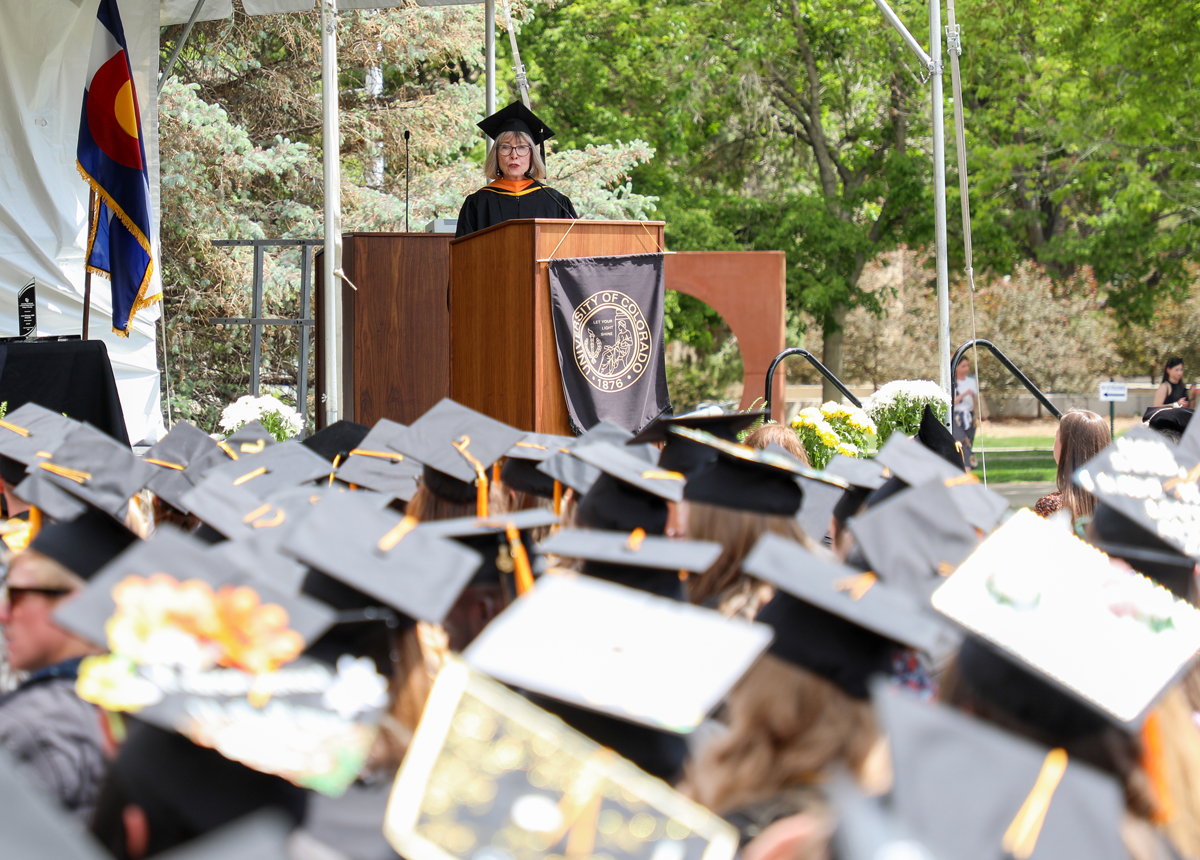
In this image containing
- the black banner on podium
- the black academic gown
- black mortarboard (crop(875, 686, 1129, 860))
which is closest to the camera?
black mortarboard (crop(875, 686, 1129, 860))

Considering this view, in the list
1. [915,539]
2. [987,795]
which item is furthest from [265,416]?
[987,795]

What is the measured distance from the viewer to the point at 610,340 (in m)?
4.69

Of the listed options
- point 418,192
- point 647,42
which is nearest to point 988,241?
point 647,42

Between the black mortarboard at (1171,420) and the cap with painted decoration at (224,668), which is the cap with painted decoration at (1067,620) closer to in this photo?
the cap with painted decoration at (224,668)

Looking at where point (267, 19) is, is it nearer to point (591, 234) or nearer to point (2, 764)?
point (591, 234)

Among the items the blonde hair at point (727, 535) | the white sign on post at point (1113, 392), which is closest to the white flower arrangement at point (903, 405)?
the blonde hair at point (727, 535)

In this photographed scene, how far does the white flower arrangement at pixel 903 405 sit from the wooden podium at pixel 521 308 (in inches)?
59.9

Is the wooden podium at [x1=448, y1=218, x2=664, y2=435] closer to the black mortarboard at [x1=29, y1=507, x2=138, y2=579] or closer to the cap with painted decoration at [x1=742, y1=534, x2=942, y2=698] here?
the black mortarboard at [x1=29, y1=507, x2=138, y2=579]

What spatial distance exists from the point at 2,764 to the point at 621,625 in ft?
2.79

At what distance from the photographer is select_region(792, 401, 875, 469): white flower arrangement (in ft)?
15.3

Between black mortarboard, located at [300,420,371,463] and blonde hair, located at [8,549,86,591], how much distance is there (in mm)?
1701

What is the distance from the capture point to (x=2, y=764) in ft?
3.07

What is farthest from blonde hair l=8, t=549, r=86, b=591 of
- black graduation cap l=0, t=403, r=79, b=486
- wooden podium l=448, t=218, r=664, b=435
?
wooden podium l=448, t=218, r=664, b=435

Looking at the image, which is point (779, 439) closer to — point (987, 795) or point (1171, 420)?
point (1171, 420)
